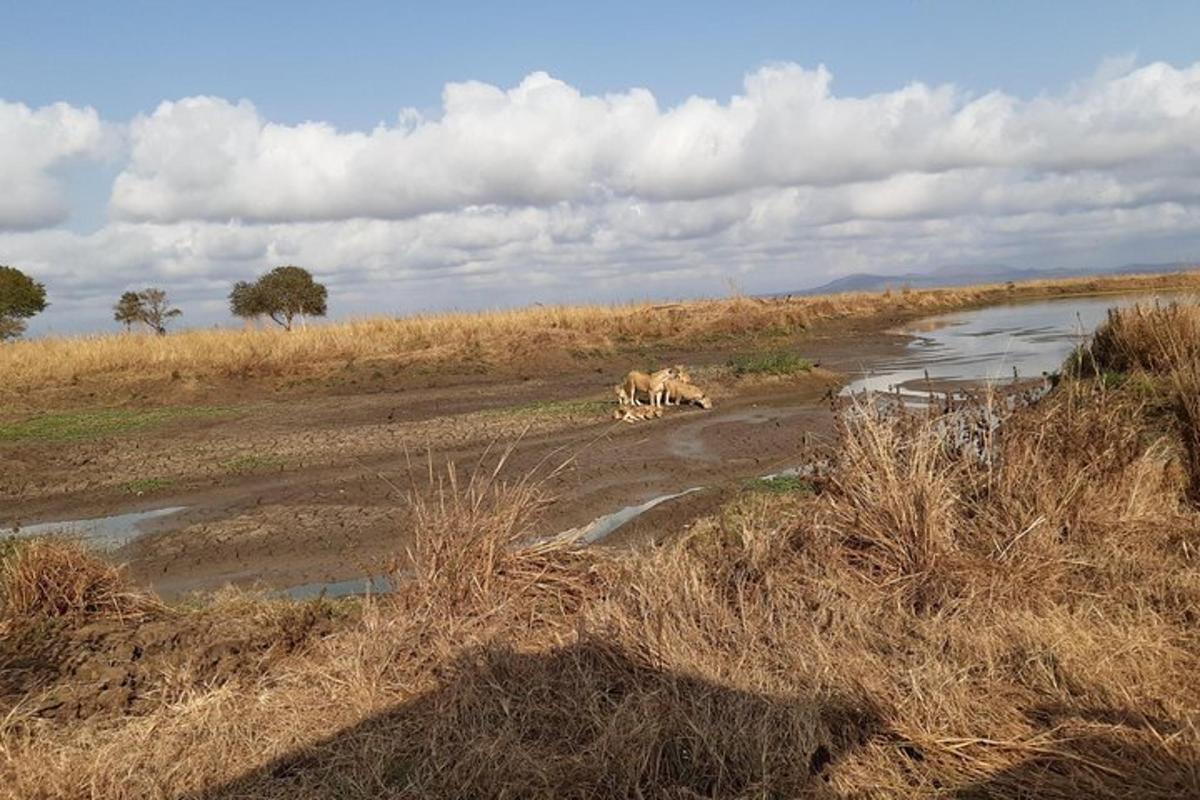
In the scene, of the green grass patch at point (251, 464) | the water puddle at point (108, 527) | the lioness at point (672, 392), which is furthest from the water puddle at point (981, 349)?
the water puddle at point (108, 527)

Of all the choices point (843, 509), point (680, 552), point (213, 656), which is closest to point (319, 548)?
point (213, 656)

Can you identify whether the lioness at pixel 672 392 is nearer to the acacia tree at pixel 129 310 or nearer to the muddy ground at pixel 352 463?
the muddy ground at pixel 352 463

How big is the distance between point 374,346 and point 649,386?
43.0 feet

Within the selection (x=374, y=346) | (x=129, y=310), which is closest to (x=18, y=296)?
(x=129, y=310)

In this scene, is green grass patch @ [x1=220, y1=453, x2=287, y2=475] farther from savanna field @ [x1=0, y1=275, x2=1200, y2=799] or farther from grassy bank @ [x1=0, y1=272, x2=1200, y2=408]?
grassy bank @ [x1=0, y1=272, x2=1200, y2=408]

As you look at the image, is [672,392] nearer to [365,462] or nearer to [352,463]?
[365,462]

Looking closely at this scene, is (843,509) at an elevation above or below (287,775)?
above

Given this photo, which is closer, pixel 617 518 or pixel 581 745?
pixel 581 745

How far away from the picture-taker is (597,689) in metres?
4.42

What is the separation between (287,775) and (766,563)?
2.92 meters

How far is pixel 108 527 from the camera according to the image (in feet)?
34.8

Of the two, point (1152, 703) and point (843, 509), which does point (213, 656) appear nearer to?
point (843, 509)

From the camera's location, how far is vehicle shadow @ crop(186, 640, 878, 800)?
362cm

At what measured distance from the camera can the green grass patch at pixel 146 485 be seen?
12281mm
